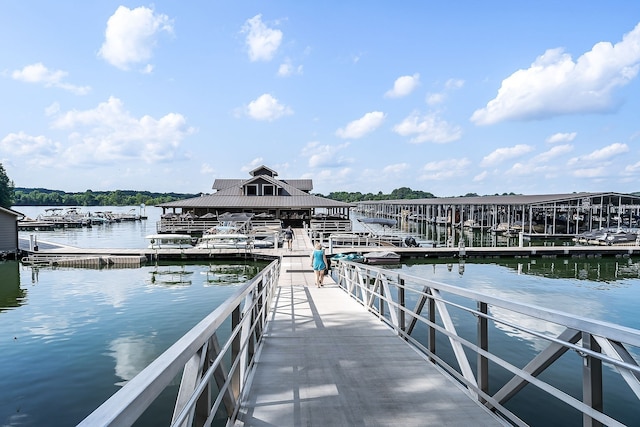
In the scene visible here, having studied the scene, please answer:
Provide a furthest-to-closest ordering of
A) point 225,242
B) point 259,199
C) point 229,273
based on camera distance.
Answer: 1. point 259,199
2. point 225,242
3. point 229,273

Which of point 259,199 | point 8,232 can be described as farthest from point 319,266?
point 259,199

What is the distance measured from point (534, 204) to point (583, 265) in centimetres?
1606

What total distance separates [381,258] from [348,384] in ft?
76.6

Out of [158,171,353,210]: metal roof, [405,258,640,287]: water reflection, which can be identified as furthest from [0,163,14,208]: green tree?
[405,258,640,287]: water reflection

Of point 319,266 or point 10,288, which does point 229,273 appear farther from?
point 319,266

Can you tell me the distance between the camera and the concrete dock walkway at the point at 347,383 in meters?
3.80

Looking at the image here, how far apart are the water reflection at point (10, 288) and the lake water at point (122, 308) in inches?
2.2

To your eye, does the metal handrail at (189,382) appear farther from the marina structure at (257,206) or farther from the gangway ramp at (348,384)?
the marina structure at (257,206)

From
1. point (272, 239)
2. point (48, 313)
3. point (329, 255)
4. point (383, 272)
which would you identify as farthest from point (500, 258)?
point (48, 313)

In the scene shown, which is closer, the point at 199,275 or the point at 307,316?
the point at 307,316

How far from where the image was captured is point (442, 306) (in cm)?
496

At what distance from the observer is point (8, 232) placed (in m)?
30.9

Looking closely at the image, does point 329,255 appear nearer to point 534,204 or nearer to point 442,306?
point 442,306

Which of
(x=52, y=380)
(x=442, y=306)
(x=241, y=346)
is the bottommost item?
Result: (x=52, y=380)
